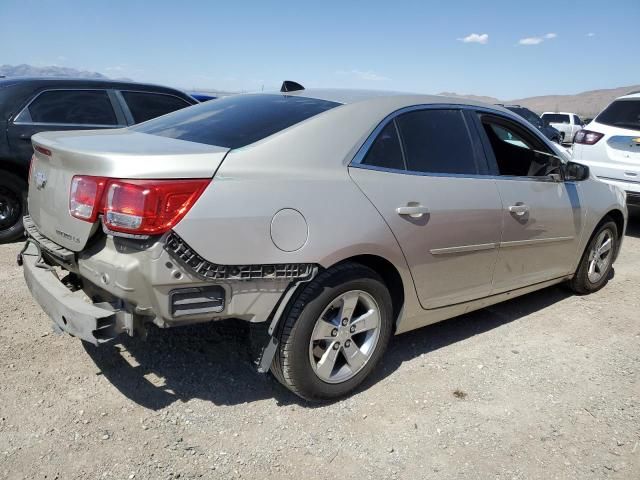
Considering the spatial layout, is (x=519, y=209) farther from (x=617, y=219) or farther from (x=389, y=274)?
(x=617, y=219)

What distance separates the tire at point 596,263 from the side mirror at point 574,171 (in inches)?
29.0

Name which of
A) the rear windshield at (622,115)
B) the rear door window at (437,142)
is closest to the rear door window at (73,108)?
the rear door window at (437,142)

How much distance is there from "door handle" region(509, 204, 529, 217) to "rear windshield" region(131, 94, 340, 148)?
1.40 meters

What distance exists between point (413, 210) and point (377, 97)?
0.74m

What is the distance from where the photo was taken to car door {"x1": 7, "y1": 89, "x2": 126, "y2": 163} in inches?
211

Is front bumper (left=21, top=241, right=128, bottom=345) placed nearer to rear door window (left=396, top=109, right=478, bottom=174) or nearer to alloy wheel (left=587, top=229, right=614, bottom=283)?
rear door window (left=396, top=109, right=478, bottom=174)

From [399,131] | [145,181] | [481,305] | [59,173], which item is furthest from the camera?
[481,305]

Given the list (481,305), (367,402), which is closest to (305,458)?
(367,402)

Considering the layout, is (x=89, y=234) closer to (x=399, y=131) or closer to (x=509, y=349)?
(x=399, y=131)

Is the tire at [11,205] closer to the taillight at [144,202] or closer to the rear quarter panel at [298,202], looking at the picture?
the taillight at [144,202]

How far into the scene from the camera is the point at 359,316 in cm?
301

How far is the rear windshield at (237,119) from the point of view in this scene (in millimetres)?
2787

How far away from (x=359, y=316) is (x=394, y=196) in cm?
69

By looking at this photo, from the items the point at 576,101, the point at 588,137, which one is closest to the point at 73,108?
the point at 588,137
